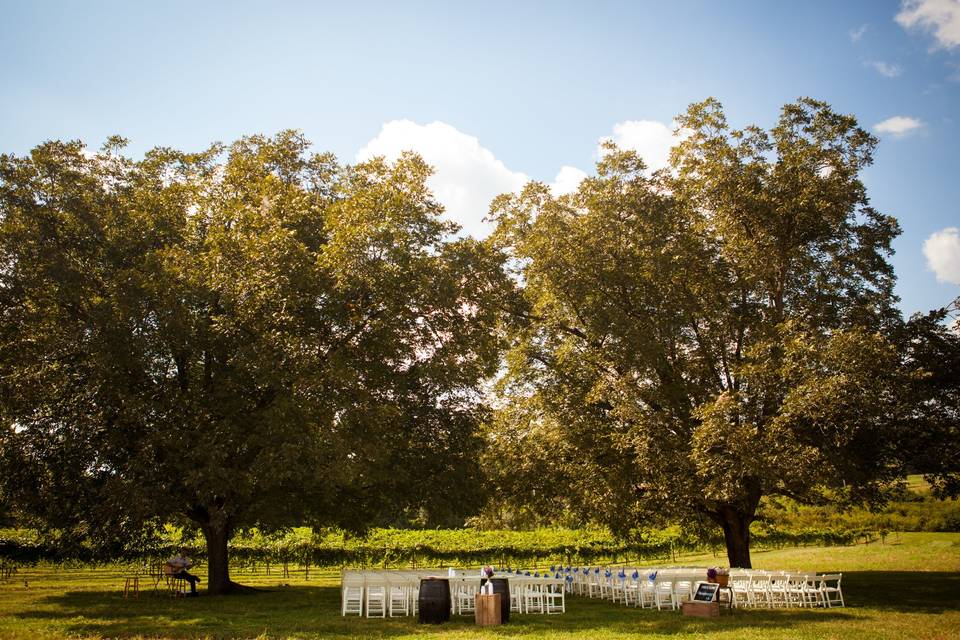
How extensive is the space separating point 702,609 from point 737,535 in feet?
29.0

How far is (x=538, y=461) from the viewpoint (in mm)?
24703

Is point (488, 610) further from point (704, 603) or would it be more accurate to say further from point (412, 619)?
point (704, 603)

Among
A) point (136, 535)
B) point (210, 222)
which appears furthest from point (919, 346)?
A: point (136, 535)

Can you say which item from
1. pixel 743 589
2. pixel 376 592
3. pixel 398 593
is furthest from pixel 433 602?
pixel 743 589

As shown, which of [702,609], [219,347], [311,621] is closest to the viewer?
[311,621]

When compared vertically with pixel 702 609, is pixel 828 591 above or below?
below

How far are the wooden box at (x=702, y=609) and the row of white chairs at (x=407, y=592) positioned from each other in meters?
2.96

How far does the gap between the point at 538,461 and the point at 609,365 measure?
4782mm

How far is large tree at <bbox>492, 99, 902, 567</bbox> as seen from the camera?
822 inches

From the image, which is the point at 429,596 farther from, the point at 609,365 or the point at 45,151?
the point at 45,151

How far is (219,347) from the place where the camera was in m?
20.3

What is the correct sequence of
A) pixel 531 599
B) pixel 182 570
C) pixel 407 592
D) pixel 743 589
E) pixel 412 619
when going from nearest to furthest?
pixel 412 619 < pixel 407 592 < pixel 743 589 < pixel 531 599 < pixel 182 570

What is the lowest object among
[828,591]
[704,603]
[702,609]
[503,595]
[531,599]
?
[531,599]

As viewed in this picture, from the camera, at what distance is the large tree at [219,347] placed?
61.5 ft
